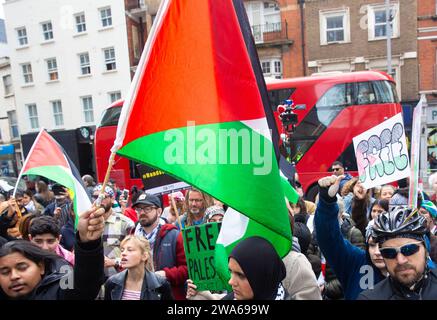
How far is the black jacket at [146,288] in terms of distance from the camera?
2.75m

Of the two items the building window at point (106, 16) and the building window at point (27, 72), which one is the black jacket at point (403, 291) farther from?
the building window at point (27, 72)

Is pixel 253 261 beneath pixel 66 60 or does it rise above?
beneath

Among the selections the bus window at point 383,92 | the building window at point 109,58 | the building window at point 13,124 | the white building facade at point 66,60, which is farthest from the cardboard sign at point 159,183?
the building window at point 13,124

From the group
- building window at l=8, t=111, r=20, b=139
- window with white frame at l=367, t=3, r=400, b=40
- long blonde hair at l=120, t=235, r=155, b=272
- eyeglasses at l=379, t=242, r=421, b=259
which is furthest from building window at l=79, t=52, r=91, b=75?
eyeglasses at l=379, t=242, r=421, b=259

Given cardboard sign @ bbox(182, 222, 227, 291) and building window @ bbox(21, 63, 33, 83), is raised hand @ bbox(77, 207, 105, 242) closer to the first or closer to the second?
cardboard sign @ bbox(182, 222, 227, 291)

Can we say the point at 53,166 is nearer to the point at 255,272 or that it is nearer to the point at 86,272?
the point at 86,272

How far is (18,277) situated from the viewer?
2.04 meters

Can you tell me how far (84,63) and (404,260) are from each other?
22.8m

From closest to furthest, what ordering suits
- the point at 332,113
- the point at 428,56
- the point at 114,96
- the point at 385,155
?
the point at 385,155
the point at 332,113
the point at 428,56
the point at 114,96

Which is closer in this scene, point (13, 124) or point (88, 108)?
point (88, 108)

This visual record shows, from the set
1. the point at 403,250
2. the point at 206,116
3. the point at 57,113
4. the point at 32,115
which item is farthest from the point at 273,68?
the point at 403,250

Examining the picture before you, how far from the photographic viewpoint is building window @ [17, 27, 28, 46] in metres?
23.6

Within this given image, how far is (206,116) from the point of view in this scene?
227 centimetres

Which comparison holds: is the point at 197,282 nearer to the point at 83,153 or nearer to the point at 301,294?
the point at 301,294
